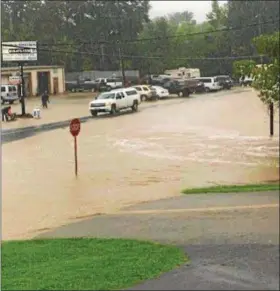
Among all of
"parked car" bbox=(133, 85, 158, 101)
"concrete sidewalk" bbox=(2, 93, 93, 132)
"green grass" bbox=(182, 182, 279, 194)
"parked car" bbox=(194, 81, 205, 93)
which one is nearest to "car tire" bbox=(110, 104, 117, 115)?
"concrete sidewalk" bbox=(2, 93, 93, 132)

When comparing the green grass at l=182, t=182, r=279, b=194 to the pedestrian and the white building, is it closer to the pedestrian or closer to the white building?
the white building

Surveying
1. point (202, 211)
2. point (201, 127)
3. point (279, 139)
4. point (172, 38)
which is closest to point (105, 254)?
point (202, 211)

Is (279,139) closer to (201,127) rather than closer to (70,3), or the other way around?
(201,127)

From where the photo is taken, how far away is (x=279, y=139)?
21422 millimetres

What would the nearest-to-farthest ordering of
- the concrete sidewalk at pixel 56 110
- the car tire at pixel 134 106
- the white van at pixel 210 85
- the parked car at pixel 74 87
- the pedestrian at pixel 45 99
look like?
1. the concrete sidewalk at pixel 56 110
2. the pedestrian at pixel 45 99
3. the car tire at pixel 134 106
4. the parked car at pixel 74 87
5. the white van at pixel 210 85

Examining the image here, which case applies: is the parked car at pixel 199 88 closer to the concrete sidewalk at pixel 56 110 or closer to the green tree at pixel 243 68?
the concrete sidewalk at pixel 56 110

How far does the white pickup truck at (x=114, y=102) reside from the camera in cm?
3288

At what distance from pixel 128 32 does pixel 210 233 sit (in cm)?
573

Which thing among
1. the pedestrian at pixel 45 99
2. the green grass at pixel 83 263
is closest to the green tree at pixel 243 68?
the green grass at pixel 83 263

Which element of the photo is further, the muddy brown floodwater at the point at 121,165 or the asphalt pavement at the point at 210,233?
the muddy brown floodwater at the point at 121,165

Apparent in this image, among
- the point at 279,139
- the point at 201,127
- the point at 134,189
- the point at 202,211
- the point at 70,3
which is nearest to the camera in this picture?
the point at 202,211

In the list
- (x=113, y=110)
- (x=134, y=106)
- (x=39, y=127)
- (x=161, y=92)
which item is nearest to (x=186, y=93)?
(x=161, y=92)

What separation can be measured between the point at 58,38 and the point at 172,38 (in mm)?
5797

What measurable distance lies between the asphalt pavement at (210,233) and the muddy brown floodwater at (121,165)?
3.22 feet
